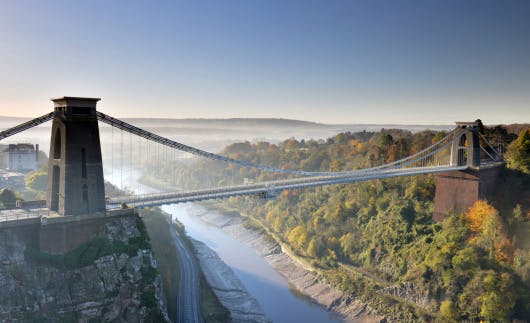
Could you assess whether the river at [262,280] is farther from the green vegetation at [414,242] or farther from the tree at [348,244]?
the tree at [348,244]

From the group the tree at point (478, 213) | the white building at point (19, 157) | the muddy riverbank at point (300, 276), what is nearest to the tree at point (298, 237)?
the muddy riverbank at point (300, 276)

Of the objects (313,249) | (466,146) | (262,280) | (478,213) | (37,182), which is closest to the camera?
(478,213)

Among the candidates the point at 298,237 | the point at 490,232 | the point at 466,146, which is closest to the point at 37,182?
the point at 298,237

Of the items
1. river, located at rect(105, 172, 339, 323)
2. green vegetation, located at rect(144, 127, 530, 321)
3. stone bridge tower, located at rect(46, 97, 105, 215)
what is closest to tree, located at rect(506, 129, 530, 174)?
green vegetation, located at rect(144, 127, 530, 321)

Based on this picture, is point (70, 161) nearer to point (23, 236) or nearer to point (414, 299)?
point (23, 236)

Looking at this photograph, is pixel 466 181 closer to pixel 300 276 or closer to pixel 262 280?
pixel 300 276

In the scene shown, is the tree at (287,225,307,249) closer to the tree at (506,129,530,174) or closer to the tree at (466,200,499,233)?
the tree at (466,200,499,233)

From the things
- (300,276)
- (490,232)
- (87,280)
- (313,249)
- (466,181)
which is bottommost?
(300,276)
